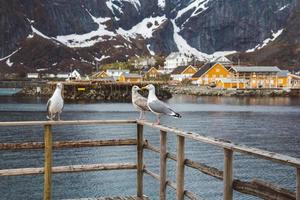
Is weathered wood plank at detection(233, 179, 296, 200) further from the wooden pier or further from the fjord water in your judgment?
the fjord water

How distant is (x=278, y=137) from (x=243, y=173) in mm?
18666

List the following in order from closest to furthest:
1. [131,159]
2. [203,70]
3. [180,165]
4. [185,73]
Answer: [180,165]
[131,159]
[203,70]
[185,73]

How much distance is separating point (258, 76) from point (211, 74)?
14702mm

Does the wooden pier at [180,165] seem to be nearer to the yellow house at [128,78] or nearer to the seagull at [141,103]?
the seagull at [141,103]

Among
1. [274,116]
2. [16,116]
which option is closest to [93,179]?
[16,116]

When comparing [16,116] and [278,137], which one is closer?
[278,137]

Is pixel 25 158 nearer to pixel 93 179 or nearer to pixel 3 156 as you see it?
pixel 3 156

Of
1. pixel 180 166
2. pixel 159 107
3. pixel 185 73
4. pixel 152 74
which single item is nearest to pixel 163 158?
pixel 180 166

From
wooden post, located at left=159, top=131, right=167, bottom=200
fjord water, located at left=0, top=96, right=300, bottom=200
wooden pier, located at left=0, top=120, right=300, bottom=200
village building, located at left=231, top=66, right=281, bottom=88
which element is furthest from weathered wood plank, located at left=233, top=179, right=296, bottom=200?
village building, located at left=231, top=66, right=281, bottom=88

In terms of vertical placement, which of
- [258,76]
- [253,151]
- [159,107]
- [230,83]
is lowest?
[230,83]

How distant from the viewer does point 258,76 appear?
147625 mm

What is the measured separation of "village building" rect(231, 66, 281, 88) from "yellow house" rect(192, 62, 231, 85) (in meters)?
3.42

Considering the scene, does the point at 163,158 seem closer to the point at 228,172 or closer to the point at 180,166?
the point at 180,166

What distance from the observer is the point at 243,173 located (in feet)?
87.7
